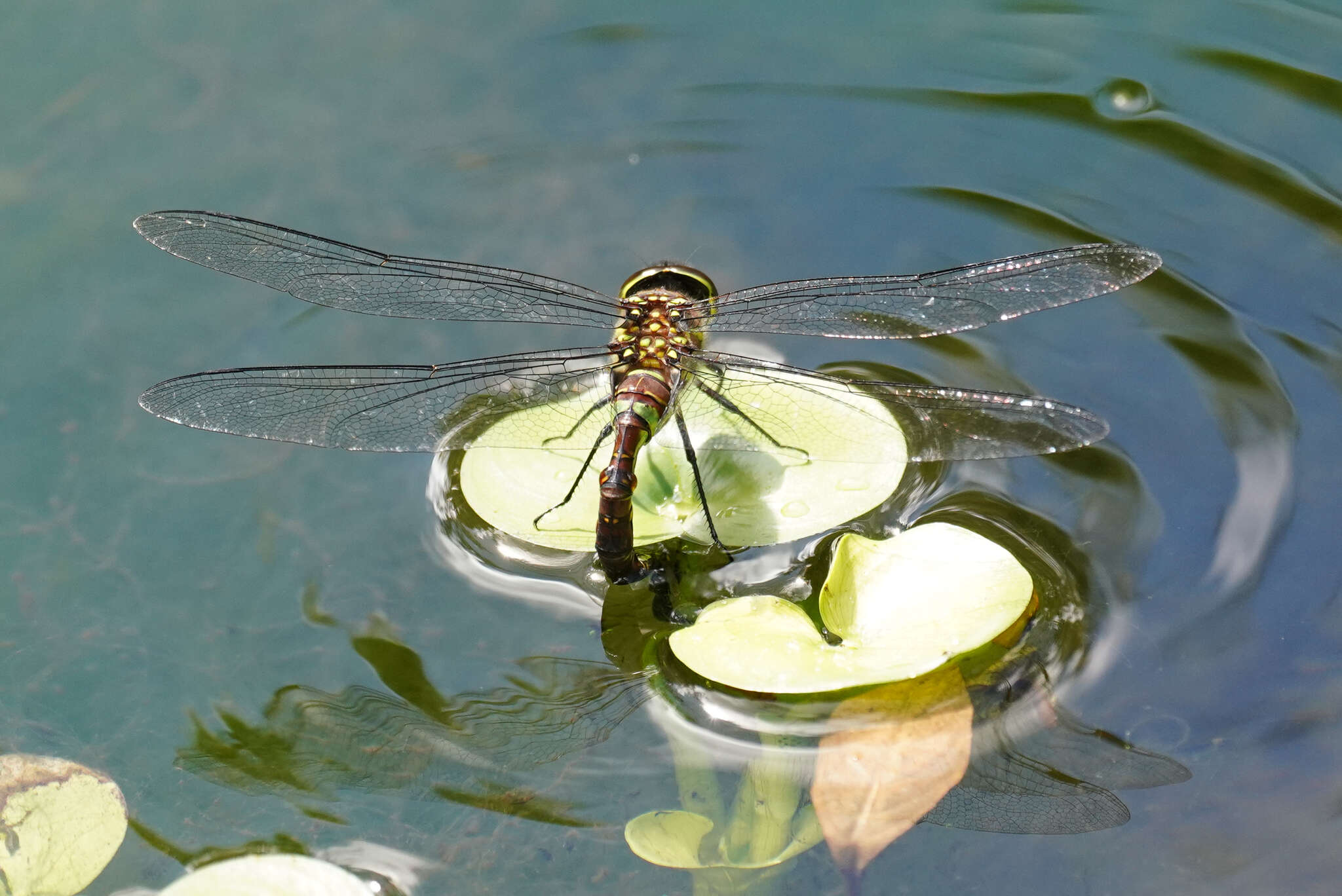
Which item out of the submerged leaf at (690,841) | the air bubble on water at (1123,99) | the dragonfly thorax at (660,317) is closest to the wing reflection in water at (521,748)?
the submerged leaf at (690,841)

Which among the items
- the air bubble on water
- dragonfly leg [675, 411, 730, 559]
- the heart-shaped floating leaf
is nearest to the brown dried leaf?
the heart-shaped floating leaf

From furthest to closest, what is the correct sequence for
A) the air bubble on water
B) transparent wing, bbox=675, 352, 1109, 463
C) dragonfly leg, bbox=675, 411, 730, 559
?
the air bubble on water → dragonfly leg, bbox=675, 411, 730, 559 → transparent wing, bbox=675, 352, 1109, 463

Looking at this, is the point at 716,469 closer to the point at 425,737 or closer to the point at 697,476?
the point at 697,476

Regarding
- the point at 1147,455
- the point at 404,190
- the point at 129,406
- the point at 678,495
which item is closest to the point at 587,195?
the point at 404,190

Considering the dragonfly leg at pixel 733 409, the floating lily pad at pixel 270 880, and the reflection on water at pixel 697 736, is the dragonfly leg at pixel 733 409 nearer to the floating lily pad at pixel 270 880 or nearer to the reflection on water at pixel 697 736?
the reflection on water at pixel 697 736

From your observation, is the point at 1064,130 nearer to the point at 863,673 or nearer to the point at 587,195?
the point at 587,195

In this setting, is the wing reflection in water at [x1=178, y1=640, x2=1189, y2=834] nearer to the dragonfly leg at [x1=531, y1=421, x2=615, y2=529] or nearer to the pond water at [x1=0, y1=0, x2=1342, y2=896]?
the pond water at [x1=0, y1=0, x2=1342, y2=896]
